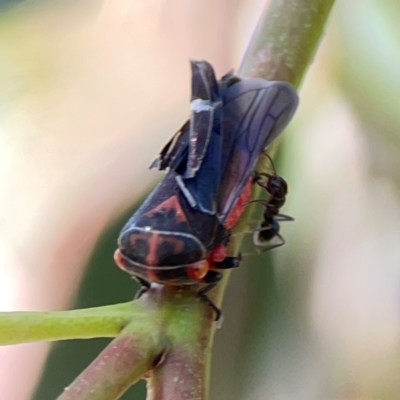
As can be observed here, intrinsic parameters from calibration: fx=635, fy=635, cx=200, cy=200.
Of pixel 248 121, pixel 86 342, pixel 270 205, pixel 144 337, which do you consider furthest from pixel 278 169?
pixel 144 337

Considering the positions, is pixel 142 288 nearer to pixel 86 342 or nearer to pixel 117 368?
pixel 117 368

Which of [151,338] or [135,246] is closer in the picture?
[151,338]

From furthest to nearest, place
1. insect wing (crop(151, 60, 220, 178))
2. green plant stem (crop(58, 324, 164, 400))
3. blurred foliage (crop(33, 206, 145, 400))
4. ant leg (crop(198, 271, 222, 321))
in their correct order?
blurred foliage (crop(33, 206, 145, 400)), insect wing (crop(151, 60, 220, 178)), ant leg (crop(198, 271, 222, 321)), green plant stem (crop(58, 324, 164, 400))

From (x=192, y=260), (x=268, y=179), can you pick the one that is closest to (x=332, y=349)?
(x=268, y=179)

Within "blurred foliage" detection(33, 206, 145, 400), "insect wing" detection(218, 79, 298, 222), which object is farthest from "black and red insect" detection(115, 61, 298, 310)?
"blurred foliage" detection(33, 206, 145, 400)

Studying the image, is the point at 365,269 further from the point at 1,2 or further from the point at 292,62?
the point at 1,2

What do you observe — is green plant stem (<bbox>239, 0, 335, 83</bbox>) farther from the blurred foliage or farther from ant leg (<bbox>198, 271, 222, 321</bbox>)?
the blurred foliage

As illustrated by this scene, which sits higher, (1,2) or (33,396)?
(1,2)

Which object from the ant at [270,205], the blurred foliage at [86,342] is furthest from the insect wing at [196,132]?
the blurred foliage at [86,342]
